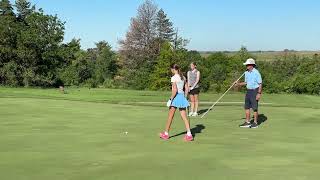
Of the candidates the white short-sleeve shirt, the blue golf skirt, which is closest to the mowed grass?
the blue golf skirt

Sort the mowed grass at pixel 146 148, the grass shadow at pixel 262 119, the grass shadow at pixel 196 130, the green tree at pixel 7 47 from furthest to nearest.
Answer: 1. the green tree at pixel 7 47
2. the grass shadow at pixel 262 119
3. the grass shadow at pixel 196 130
4. the mowed grass at pixel 146 148

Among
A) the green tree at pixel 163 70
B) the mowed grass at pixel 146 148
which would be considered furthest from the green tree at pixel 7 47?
the mowed grass at pixel 146 148

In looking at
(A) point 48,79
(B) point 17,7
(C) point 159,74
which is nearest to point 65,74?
(A) point 48,79

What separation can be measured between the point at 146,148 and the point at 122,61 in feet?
248

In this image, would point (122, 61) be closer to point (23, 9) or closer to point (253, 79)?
point (23, 9)

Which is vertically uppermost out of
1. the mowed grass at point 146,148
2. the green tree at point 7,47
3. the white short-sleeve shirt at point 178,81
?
the green tree at point 7,47

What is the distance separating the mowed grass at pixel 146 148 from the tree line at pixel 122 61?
32236mm

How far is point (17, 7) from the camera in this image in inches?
2163

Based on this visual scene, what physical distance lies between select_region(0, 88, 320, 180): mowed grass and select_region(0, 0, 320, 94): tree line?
3224 cm

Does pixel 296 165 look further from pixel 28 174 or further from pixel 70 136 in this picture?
pixel 70 136

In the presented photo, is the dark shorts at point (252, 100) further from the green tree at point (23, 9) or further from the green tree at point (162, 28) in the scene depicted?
the green tree at point (162, 28)

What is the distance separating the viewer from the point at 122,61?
8675 cm

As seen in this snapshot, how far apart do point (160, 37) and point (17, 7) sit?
131 feet

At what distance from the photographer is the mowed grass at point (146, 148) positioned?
9.12 m
